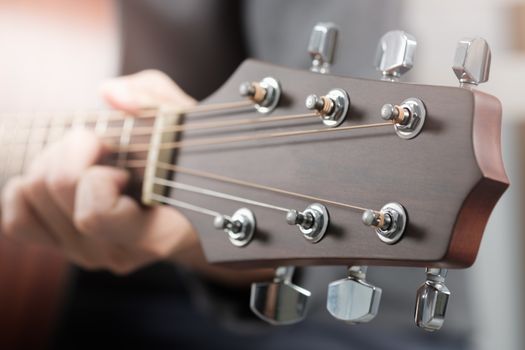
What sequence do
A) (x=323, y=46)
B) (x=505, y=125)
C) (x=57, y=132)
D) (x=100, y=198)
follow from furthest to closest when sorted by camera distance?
(x=505, y=125), (x=57, y=132), (x=100, y=198), (x=323, y=46)

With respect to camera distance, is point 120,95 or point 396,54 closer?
point 396,54

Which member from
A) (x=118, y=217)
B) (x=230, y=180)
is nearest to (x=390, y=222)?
(x=230, y=180)

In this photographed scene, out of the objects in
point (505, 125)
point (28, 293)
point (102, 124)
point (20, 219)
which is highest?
point (505, 125)

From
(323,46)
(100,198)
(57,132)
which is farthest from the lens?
(57,132)

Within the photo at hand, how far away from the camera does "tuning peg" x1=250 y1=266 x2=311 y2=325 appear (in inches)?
17.9

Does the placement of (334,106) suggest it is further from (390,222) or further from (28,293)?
(28,293)

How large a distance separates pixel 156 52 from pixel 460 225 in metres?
0.72

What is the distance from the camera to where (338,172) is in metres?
0.42

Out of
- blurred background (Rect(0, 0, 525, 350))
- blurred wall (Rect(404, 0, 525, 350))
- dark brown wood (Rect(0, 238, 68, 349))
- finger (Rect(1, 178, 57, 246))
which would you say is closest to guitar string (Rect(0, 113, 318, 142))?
finger (Rect(1, 178, 57, 246))

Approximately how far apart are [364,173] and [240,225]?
105mm

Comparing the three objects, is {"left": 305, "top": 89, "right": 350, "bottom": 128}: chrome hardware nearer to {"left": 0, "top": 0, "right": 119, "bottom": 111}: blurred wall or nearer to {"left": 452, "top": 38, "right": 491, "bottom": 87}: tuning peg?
{"left": 452, "top": 38, "right": 491, "bottom": 87}: tuning peg

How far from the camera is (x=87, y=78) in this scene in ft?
3.63

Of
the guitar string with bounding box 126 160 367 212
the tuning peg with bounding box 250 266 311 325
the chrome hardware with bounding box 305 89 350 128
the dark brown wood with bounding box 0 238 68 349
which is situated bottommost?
the dark brown wood with bounding box 0 238 68 349

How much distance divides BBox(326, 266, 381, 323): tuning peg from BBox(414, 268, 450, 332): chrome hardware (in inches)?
1.0
